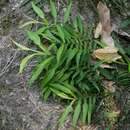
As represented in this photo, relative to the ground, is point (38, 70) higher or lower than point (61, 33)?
lower

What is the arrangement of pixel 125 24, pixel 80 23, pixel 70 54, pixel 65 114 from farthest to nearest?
pixel 125 24
pixel 80 23
pixel 70 54
pixel 65 114

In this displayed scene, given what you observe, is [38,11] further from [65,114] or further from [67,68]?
[65,114]

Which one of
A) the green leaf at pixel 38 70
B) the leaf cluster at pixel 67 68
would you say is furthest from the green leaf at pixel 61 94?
the green leaf at pixel 38 70

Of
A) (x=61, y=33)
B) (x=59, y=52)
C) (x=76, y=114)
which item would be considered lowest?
(x=76, y=114)

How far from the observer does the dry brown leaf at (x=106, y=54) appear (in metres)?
3.33

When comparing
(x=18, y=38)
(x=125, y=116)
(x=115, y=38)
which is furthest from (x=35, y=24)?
(x=125, y=116)

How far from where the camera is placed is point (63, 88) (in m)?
3.23

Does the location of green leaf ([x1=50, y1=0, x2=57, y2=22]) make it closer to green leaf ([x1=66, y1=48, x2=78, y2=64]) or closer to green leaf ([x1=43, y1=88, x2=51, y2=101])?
green leaf ([x1=66, y1=48, x2=78, y2=64])

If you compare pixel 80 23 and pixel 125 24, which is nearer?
pixel 80 23

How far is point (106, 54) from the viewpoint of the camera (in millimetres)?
3338

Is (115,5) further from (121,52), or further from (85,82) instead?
(85,82)

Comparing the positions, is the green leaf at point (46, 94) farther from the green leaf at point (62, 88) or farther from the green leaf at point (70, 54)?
the green leaf at point (70, 54)

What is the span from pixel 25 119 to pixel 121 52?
2.94 ft

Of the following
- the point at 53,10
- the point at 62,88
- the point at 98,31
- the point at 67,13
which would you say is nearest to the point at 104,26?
the point at 98,31
